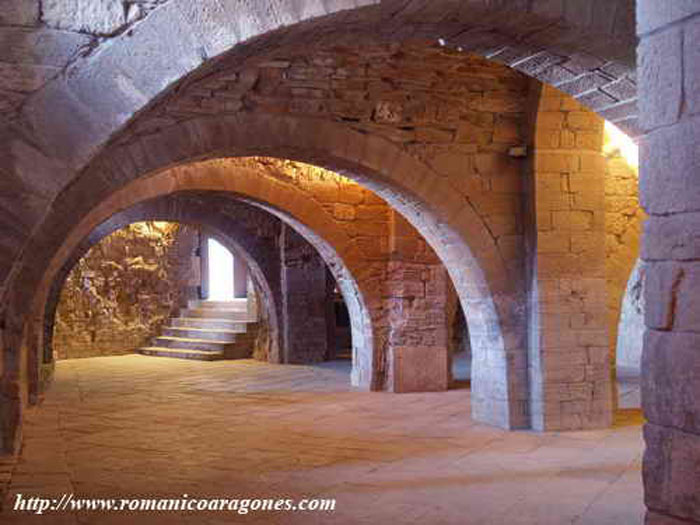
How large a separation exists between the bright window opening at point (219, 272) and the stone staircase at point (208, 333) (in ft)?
4.13

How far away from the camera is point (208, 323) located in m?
13.3

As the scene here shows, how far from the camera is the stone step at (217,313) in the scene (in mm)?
13109

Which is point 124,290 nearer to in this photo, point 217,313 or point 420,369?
point 217,313

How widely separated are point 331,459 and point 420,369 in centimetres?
329

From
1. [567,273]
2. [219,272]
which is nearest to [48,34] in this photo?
[567,273]

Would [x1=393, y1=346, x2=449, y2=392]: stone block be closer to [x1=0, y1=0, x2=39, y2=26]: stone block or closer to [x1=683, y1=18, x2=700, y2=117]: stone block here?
[x1=0, y1=0, x2=39, y2=26]: stone block

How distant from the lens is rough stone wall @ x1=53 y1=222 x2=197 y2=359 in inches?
507

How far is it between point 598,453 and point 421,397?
277 cm

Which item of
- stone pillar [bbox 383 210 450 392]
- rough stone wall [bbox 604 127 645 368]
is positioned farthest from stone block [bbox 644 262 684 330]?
stone pillar [bbox 383 210 450 392]

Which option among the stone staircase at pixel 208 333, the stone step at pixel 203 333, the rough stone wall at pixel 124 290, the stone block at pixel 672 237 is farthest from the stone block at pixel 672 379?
the rough stone wall at pixel 124 290

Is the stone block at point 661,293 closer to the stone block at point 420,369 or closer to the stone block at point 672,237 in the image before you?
the stone block at point 672,237

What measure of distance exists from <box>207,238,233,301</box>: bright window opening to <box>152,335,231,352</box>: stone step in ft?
7.25

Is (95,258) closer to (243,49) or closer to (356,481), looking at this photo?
(356,481)

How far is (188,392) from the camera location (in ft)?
26.3
